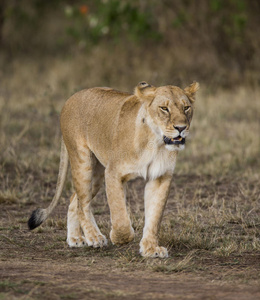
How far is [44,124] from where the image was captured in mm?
8656

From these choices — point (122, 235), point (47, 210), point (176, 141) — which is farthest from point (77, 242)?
point (176, 141)

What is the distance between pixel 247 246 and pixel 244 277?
2.45 feet

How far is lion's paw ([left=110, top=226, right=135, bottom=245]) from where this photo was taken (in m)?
4.13

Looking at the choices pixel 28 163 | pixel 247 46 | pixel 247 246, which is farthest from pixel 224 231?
pixel 247 46

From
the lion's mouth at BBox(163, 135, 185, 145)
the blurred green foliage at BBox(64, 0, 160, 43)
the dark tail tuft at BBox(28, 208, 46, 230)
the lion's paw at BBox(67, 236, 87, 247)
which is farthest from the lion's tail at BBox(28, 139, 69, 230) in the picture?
the blurred green foliage at BBox(64, 0, 160, 43)

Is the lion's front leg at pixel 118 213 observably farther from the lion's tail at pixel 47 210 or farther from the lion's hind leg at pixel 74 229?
the lion's tail at pixel 47 210

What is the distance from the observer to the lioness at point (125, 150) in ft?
13.3

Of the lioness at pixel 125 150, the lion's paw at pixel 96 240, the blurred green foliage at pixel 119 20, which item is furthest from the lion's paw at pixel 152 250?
the blurred green foliage at pixel 119 20

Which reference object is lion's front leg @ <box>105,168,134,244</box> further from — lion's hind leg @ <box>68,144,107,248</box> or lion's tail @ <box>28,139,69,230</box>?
lion's tail @ <box>28,139,69,230</box>

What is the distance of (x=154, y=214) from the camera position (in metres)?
4.18

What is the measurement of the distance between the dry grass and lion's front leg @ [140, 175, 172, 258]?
0.27 ft

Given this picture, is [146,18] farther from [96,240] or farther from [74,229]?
[96,240]

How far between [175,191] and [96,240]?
201 cm

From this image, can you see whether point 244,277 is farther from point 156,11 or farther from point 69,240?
point 156,11
